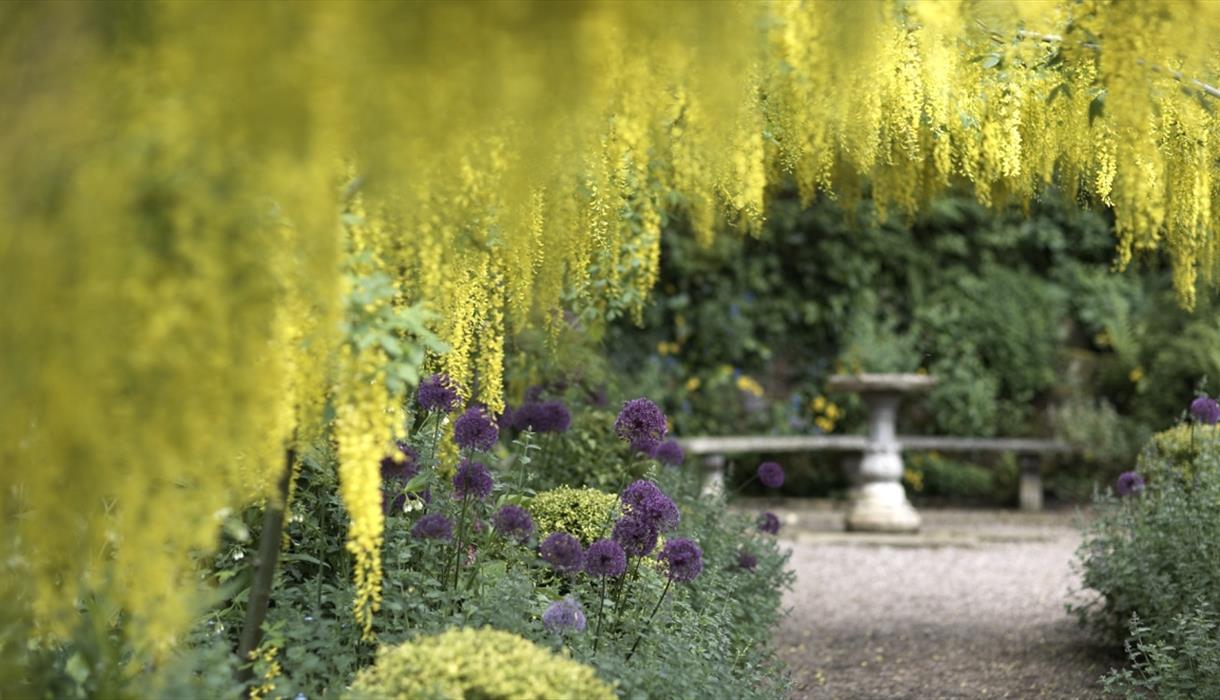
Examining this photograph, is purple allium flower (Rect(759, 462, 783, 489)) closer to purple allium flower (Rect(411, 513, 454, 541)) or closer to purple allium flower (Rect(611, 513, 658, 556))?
purple allium flower (Rect(611, 513, 658, 556))

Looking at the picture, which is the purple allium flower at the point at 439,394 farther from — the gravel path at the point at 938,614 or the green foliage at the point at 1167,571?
the green foliage at the point at 1167,571

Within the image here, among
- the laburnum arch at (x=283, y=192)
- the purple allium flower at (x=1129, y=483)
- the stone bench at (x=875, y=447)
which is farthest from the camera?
the stone bench at (x=875, y=447)

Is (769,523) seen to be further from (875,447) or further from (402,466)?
(875,447)

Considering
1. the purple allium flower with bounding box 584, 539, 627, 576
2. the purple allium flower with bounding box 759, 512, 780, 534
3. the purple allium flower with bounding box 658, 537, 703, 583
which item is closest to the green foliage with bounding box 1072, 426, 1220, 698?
the purple allium flower with bounding box 759, 512, 780, 534

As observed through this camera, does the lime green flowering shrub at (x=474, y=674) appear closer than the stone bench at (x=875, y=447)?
Yes

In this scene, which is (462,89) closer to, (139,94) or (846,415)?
(139,94)

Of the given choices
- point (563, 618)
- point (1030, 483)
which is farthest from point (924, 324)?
point (563, 618)

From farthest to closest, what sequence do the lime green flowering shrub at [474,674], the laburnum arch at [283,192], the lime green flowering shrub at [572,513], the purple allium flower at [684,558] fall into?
the lime green flowering shrub at [572,513], the purple allium flower at [684,558], the lime green flowering shrub at [474,674], the laburnum arch at [283,192]

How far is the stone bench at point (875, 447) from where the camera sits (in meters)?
10.5

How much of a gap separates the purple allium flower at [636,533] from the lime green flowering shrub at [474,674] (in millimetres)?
746

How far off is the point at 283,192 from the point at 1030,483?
10.8m

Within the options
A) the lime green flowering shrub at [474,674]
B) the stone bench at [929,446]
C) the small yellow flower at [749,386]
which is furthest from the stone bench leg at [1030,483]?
the lime green flowering shrub at [474,674]

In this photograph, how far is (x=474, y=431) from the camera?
4.05 meters

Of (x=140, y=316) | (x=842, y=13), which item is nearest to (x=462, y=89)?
(x=140, y=316)
